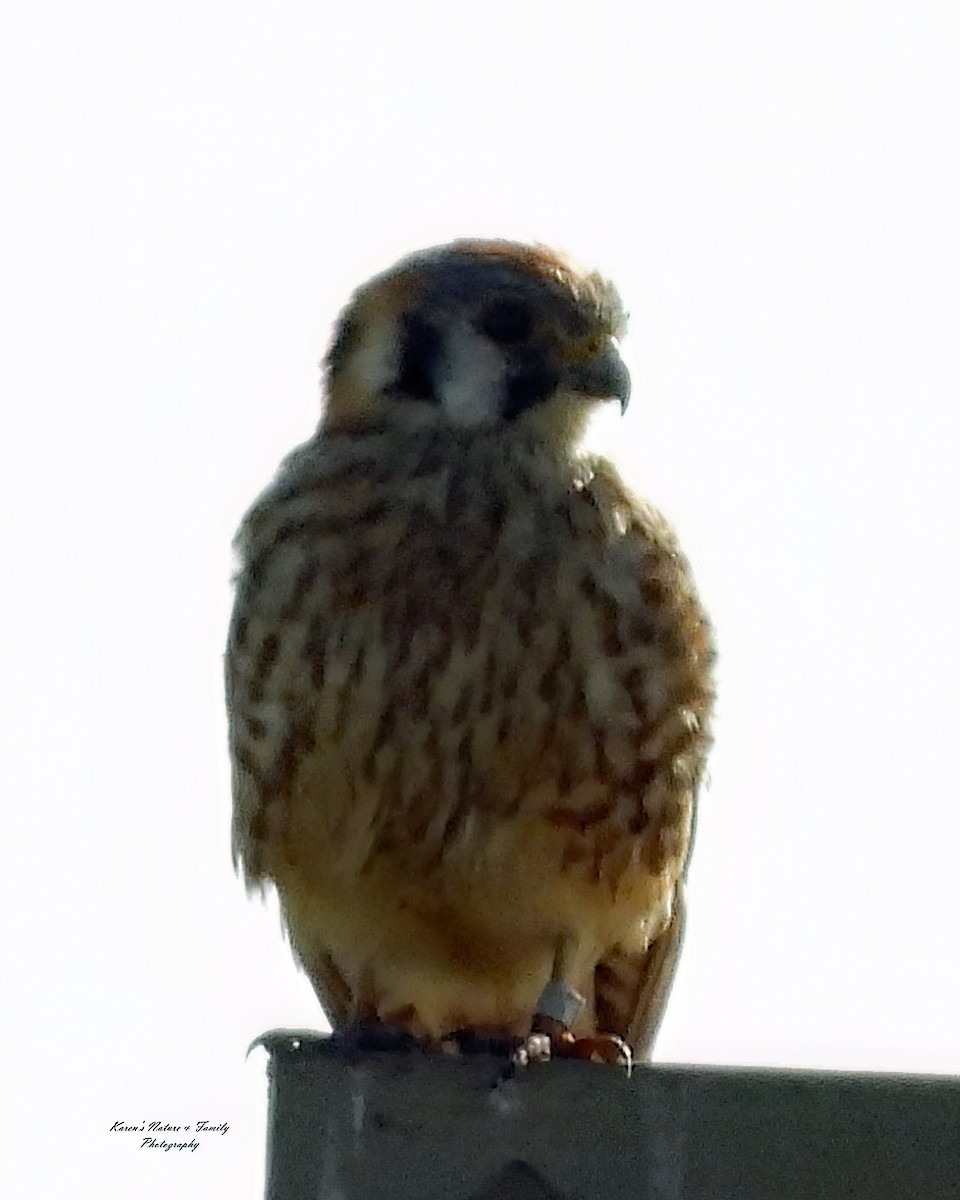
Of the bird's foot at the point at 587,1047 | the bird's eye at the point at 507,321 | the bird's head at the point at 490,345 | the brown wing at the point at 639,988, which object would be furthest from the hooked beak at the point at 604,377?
the bird's foot at the point at 587,1047

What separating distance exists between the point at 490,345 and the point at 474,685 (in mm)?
800

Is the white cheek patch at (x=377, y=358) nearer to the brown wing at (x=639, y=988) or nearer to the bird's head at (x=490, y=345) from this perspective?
the bird's head at (x=490, y=345)

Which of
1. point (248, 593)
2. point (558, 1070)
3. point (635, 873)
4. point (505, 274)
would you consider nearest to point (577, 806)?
point (635, 873)

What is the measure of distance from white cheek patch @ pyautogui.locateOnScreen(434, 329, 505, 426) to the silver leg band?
1.10m

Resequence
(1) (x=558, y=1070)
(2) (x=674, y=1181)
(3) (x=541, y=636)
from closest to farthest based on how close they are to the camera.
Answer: (2) (x=674, y=1181) < (1) (x=558, y=1070) < (3) (x=541, y=636)

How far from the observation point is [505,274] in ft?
14.3

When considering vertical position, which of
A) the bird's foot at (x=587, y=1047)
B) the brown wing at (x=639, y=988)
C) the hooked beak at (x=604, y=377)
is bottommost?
the bird's foot at (x=587, y=1047)

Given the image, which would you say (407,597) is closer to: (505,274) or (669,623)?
(669,623)

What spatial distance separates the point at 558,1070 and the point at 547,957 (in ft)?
5.20

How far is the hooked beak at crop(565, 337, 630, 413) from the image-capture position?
422 centimetres

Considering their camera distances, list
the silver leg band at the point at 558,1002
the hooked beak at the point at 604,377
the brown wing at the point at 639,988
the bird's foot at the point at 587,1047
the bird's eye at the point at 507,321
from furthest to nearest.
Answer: the brown wing at the point at 639,988 < the bird's eye at the point at 507,321 < the hooked beak at the point at 604,377 < the silver leg band at the point at 558,1002 < the bird's foot at the point at 587,1047

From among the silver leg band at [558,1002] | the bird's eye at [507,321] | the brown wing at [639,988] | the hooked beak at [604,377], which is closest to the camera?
the silver leg band at [558,1002]

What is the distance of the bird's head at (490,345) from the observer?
429 cm

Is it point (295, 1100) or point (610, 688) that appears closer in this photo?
point (295, 1100)
